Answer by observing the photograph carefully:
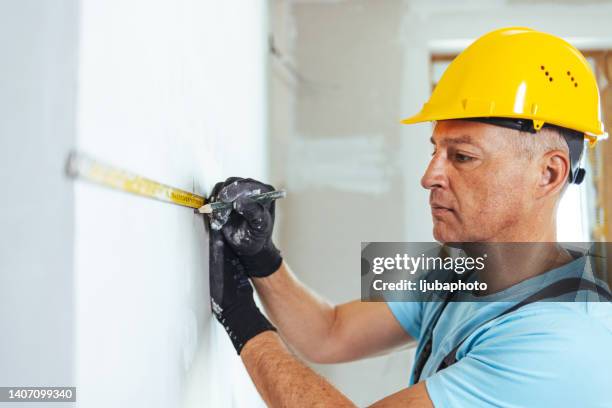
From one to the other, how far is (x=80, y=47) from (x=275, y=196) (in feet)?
2.01

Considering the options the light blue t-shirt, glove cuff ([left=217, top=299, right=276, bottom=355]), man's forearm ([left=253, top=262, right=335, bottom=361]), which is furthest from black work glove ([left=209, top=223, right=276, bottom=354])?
the light blue t-shirt

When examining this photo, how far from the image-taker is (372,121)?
327 centimetres

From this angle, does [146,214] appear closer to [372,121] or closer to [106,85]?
[106,85]

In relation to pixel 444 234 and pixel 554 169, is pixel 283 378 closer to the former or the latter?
pixel 444 234

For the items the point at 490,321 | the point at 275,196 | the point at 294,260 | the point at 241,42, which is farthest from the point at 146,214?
the point at 294,260

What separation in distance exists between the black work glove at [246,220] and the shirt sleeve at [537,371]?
47cm

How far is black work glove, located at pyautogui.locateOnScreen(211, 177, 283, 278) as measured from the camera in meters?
1.21

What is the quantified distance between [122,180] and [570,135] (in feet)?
3.36

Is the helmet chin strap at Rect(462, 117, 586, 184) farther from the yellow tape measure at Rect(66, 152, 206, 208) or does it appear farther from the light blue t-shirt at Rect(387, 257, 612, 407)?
the yellow tape measure at Rect(66, 152, 206, 208)

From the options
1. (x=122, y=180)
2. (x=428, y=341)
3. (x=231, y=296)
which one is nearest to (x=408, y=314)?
(x=428, y=341)

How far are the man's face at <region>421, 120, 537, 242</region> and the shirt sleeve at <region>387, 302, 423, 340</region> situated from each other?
1.05 ft

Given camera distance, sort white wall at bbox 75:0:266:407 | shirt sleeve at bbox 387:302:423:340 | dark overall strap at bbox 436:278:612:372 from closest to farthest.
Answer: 1. white wall at bbox 75:0:266:407
2. dark overall strap at bbox 436:278:612:372
3. shirt sleeve at bbox 387:302:423:340

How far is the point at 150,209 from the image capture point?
3.09 feet

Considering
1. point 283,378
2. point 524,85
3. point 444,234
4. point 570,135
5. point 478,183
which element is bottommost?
point 283,378
